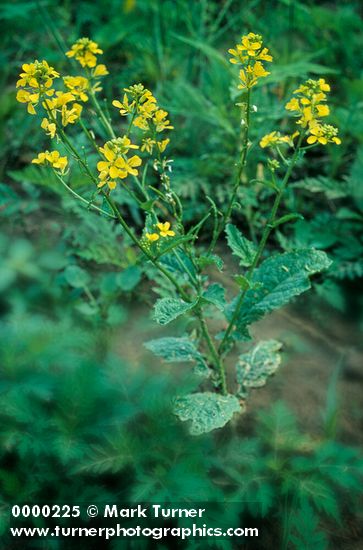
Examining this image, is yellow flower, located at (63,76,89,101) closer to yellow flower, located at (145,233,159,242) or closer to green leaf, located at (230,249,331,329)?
yellow flower, located at (145,233,159,242)

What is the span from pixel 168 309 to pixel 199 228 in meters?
0.40

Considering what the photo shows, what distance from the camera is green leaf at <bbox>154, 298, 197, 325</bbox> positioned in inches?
56.9

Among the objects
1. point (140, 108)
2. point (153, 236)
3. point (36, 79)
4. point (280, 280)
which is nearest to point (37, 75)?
A: point (36, 79)

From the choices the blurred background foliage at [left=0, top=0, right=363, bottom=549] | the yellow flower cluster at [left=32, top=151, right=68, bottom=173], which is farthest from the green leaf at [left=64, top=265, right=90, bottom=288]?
the yellow flower cluster at [left=32, top=151, right=68, bottom=173]

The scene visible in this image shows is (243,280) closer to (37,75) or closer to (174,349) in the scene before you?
(174,349)

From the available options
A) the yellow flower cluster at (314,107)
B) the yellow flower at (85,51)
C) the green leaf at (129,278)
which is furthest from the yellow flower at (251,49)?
the green leaf at (129,278)

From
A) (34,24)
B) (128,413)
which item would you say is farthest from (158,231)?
(34,24)

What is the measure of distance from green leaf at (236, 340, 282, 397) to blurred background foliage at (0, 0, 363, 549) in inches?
4.1

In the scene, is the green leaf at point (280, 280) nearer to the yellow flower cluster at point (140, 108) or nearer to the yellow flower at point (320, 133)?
the yellow flower at point (320, 133)

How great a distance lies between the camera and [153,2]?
3.09 m

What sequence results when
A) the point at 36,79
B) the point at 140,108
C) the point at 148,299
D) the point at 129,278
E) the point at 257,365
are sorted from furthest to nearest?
the point at 148,299 → the point at 129,278 → the point at 257,365 → the point at 140,108 → the point at 36,79

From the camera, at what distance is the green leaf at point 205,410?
1.60 m

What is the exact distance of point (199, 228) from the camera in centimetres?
180

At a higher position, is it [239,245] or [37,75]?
[37,75]
